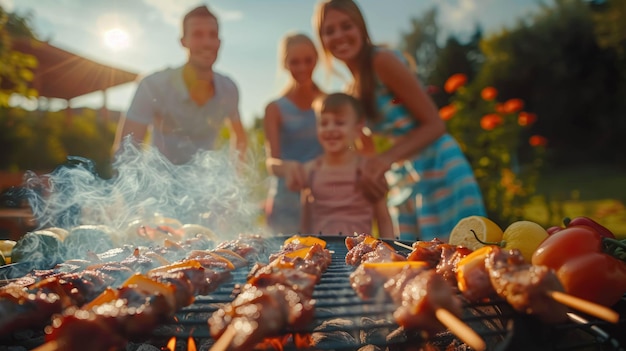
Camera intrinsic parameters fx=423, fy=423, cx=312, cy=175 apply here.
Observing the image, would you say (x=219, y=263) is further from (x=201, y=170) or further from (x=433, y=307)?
(x=201, y=170)

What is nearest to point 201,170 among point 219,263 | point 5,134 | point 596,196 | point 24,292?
point 219,263

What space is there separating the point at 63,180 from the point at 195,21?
2512mm

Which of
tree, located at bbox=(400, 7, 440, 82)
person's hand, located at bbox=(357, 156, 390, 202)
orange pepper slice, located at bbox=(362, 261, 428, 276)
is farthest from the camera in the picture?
tree, located at bbox=(400, 7, 440, 82)

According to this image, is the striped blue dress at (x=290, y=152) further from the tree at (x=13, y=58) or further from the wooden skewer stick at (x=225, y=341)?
the tree at (x=13, y=58)

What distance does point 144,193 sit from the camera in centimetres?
455

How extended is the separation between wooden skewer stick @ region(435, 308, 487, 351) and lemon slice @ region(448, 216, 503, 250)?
1.20m

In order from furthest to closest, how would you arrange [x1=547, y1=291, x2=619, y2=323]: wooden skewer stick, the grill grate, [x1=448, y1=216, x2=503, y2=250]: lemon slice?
[x1=448, y1=216, x2=503, y2=250]: lemon slice → the grill grate → [x1=547, y1=291, x2=619, y2=323]: wooden skewer stick

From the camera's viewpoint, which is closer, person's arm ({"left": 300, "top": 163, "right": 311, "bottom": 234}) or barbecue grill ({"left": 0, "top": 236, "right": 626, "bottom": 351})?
barbecue grill ({"left": 0, "top": 236, "right": 626, "bottom": 351})

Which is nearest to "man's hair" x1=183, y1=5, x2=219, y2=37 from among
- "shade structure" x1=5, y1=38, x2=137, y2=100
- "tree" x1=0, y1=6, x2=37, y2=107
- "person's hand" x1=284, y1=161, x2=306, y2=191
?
"person's hand" x1=284, y1=161, x2=306, y2=191

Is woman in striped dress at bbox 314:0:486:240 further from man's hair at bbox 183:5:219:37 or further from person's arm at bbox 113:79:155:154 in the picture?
person's arm at bbox 113:79:155:154

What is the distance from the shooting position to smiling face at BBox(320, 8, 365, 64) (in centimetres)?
432

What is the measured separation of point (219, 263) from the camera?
2.23 metres

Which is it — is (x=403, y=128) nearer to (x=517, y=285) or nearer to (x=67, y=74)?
(x=517, y=285)

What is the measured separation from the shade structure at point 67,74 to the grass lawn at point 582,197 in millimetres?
12337
